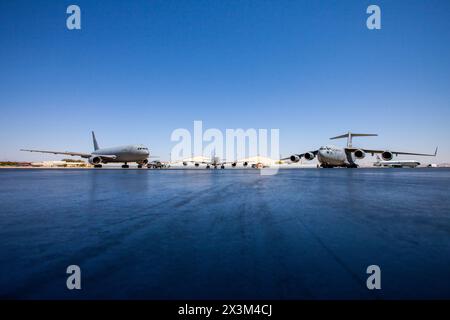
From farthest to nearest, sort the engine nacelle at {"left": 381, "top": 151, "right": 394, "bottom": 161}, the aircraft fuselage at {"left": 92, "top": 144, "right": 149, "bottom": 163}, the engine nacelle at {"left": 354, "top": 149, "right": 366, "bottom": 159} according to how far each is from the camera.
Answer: the engine nacelle at {"left": 354, "top": 149, "right": 366, "bottom": 159}, the aircraft fuselage at {"left": 92, "top": 144, "right": 149, "bottom": 163}, the engine nacelle at {"left": 381, "top": 151, "right": 394, "bottom": 161}

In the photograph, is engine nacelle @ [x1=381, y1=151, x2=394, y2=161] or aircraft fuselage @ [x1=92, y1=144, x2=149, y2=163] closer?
engine nacelle @ [x1=381, y1=151, x2=394, y2=161]

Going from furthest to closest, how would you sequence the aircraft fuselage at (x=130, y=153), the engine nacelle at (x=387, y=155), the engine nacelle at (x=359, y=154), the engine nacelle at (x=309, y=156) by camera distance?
the engine nacelle at (x=309, y=156) < the engine nacelle at (x=359, y=154) < the aircraft fuselage at (x=130, y=153) < the engine nacelle at (x=387, y=155)

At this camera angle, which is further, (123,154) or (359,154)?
(359,154)

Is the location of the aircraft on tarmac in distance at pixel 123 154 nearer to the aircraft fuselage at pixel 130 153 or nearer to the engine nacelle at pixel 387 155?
the aircraft fuselage at pixel 130 153

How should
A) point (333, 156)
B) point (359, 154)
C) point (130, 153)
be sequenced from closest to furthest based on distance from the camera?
point (130, 153) → point (333, 156) → point (359, 154)

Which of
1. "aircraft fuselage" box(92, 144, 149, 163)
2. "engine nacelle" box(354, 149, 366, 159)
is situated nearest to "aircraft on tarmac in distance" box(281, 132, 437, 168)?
"engine nacelle" box(354, 149, 366, 159)

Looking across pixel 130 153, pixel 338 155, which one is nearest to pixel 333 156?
pixel 338 155

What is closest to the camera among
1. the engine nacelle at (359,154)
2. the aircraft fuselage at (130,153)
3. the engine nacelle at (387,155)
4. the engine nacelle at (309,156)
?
the engine nacelle at (387,155)

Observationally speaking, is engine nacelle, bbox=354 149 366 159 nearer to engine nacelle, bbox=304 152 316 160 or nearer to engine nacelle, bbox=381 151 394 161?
engine nacelle, bbox=381 151 394 161

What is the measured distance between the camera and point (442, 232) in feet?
15.5

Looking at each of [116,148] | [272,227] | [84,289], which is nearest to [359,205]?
[272,227]

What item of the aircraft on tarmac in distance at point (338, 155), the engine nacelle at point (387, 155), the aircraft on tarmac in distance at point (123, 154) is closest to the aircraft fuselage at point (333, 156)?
the aircraft on tarmac in distance at point (338, 155)

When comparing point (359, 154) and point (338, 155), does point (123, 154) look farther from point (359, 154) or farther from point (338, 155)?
point (359, 154)

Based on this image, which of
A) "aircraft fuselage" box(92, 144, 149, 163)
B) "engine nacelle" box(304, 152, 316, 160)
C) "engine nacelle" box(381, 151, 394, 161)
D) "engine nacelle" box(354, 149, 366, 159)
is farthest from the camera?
"engine nacelle" box(304, 152, 316, 160)
